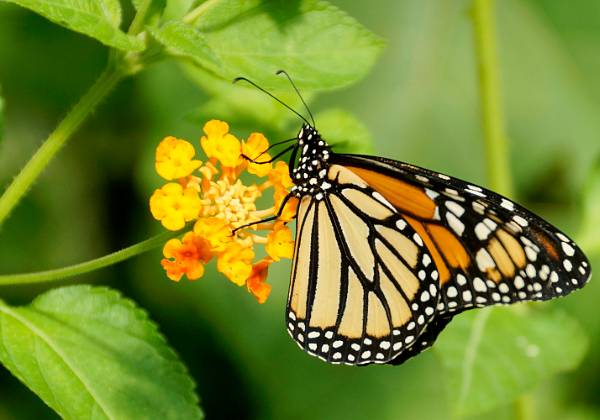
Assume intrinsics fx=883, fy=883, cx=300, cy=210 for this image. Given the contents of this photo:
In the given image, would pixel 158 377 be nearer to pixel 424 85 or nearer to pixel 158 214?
pixel 158 214

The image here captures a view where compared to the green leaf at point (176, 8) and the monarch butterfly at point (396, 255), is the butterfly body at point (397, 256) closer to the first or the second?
the monarch butterfly at point (396, 255)

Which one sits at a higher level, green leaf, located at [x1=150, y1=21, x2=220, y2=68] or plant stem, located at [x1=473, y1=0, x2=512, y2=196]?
green leaf, located at [x1=150, y1=21, x2=220, y2=68]

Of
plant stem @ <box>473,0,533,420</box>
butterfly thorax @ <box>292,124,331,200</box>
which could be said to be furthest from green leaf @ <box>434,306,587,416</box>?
butterfly thorax @ <box>292,124,331,200</box>

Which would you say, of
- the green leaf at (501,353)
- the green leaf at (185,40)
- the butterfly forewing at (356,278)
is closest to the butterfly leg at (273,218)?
the butterfly forewing at (356,278)

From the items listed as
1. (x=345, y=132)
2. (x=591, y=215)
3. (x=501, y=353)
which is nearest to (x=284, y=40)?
(x=345, y=132)

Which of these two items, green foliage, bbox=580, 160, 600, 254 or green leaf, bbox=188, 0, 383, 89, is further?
green foliage, bbox=580, 160, 600, 254

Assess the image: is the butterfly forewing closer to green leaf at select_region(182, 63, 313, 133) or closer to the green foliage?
green leaf at select_region(182, 63, 313, 133)
